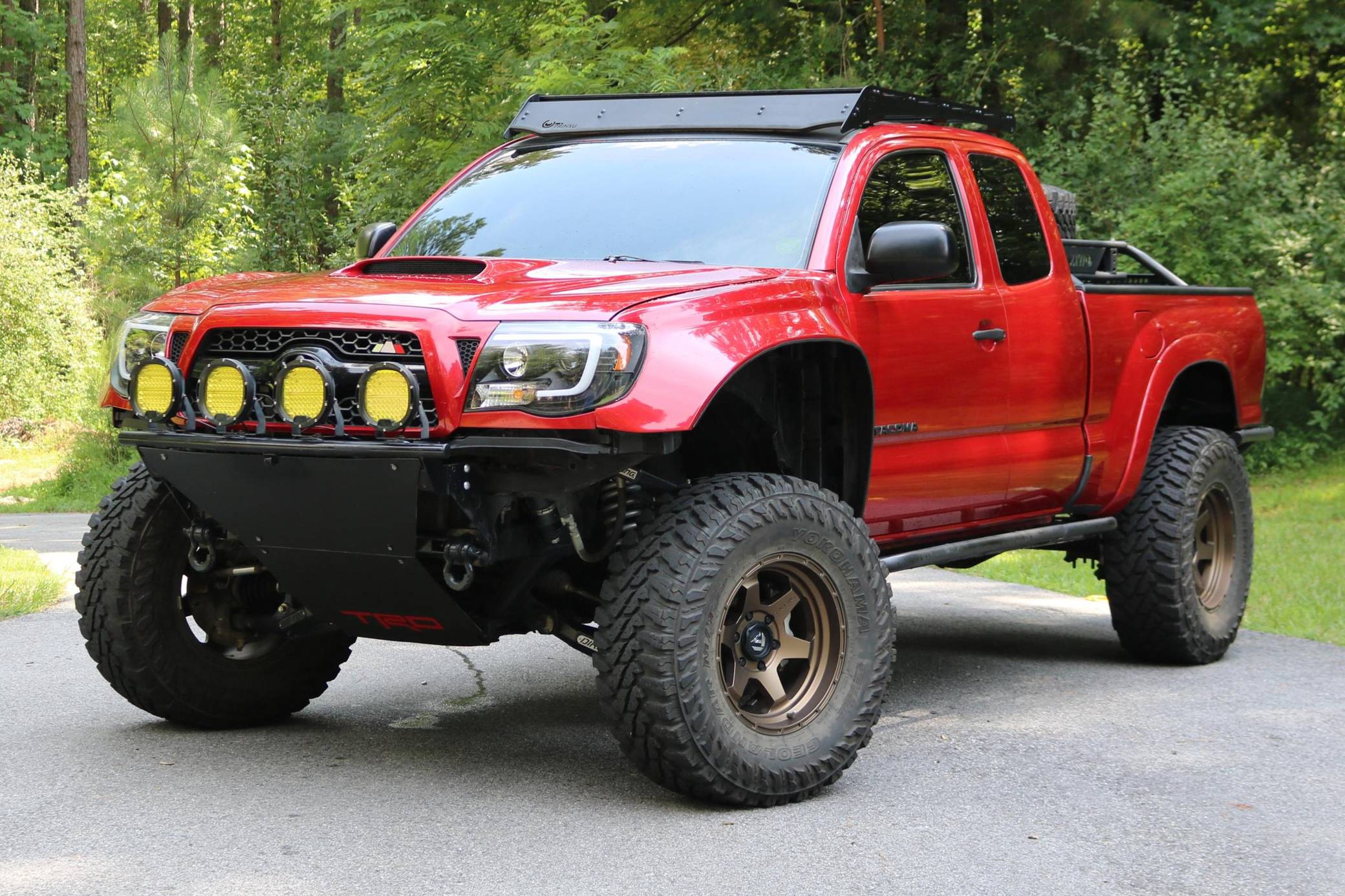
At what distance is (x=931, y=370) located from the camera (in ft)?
18.9

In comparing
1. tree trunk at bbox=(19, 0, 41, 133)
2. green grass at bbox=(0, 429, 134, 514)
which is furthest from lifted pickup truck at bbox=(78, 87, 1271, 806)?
tree trunk at bbox=(19, 0, 41, 133)

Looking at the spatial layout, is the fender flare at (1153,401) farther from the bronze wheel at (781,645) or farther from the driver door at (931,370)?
the bronze wheel at (781,645)

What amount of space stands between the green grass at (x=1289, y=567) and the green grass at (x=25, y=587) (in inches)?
239

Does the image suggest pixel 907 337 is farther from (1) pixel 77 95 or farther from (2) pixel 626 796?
(1) pixel 77 95

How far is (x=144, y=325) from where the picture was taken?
5.02 metres

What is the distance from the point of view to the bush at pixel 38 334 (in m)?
23.0

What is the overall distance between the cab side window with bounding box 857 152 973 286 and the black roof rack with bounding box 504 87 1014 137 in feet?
0.69

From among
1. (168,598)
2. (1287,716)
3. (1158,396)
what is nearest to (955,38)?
(1158,396)

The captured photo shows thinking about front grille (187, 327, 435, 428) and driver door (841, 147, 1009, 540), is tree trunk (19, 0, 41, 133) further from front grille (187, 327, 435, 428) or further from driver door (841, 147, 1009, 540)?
front grille (187, 327, 435, 428)

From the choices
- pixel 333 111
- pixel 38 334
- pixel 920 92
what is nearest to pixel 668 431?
pixel 920 92

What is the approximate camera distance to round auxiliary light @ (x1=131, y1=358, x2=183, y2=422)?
473 cm

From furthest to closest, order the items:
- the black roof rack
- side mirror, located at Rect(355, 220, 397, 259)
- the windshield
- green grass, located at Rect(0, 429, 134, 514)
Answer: green grass, located at Rect(0, 429, 134, 514) < side mirror, located at Rect(355, 220, 397, 259) < the black roof rack < the windshield

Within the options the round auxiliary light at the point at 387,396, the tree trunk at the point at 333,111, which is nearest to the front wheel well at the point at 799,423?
the round auxiliary light at the point at 387,396

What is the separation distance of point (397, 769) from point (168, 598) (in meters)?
1.03
